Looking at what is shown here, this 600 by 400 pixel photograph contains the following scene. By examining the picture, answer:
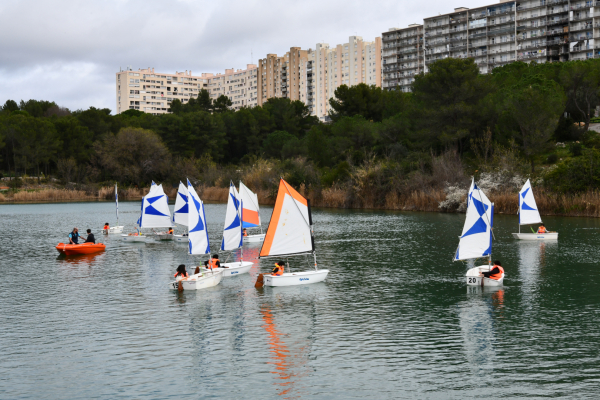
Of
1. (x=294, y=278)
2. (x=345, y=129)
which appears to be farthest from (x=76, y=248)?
(x=345, y=129)

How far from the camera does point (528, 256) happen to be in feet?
126

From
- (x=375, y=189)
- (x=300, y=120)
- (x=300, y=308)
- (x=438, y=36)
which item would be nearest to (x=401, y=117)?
(x=375, y=189)

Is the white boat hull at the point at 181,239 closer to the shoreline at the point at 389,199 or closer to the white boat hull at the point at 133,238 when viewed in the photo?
the white boat hull at the point at 133,238

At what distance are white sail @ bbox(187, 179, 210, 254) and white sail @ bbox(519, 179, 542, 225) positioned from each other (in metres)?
27.6

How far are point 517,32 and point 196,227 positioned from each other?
16101cm

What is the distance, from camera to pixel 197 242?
106 ft

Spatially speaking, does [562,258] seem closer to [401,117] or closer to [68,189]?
[401,117]

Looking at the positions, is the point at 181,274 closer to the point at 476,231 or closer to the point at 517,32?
the point at 476,231

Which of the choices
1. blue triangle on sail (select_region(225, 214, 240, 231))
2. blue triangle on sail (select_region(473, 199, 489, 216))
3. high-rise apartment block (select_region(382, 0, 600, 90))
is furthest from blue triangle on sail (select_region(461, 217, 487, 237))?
high-rise apartment block (select_region(382, 0, 600, 90))

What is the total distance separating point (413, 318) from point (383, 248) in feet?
66.4

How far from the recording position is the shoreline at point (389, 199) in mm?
62719

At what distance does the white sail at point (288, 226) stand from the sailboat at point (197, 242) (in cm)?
284

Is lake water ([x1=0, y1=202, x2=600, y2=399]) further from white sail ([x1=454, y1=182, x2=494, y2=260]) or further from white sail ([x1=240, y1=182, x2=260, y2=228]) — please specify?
white sail ([x1=240, y1=182, x2=260, y2=228])

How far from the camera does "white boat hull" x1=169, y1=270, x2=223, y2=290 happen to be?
1110 inches
